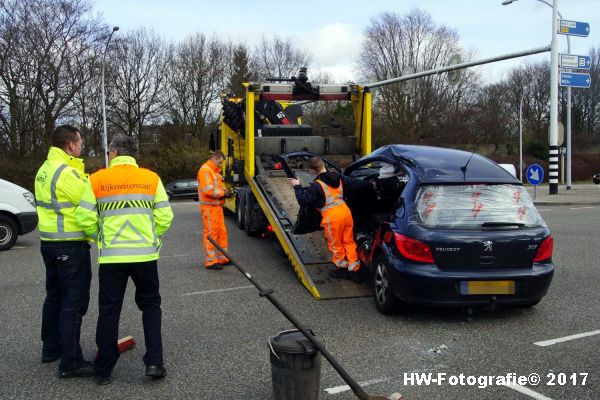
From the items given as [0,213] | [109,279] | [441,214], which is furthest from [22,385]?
[0,213]

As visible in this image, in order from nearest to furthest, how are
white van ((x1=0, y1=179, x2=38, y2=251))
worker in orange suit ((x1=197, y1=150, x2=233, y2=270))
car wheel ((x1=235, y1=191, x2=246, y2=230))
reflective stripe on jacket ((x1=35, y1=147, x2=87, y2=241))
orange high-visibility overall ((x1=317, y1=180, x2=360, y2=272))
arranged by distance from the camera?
1. reflective stripe on jacket ((x1=35, y1=147, x2=87, y2=241))
2. orange high-visibility overall ((x1=317, y1=180, x2=360, y2=272))
3. worker in orange suit ((x1=197, y1=150, x2=233, y2=270))
4. white van ((x1=0, y1=179, x2=38, y2=251))
5. car wheel ((x1=235, y1=191, x2=246, y2=230))

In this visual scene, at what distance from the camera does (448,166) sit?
5.92m

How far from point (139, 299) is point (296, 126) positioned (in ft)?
27.4

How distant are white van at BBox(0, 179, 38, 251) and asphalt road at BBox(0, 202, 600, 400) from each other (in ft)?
10.2

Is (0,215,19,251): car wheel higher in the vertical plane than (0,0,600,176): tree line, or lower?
lower

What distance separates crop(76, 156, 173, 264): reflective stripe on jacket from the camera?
4.02 meters

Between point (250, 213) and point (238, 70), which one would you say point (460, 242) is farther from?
point (238, 70)

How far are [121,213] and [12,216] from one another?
7.83m

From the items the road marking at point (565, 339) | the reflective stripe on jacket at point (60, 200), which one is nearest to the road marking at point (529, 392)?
the road marking at point (565, 339)

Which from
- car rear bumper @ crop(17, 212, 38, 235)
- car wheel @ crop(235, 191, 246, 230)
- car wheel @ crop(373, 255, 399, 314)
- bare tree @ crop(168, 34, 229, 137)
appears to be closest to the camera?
car wheel @ crop(373, 255, 399, 314)

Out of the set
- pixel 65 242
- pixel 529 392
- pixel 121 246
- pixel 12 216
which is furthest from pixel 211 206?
pixel 529 392

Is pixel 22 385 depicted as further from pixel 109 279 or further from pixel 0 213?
pixel 0 213

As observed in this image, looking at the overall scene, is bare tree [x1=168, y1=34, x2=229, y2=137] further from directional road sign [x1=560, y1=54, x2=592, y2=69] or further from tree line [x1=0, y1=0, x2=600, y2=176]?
directional road sign [x1=560, y1=54, x2=592, y2=69]

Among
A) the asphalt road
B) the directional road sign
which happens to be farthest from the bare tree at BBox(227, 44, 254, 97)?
the asphalt road
